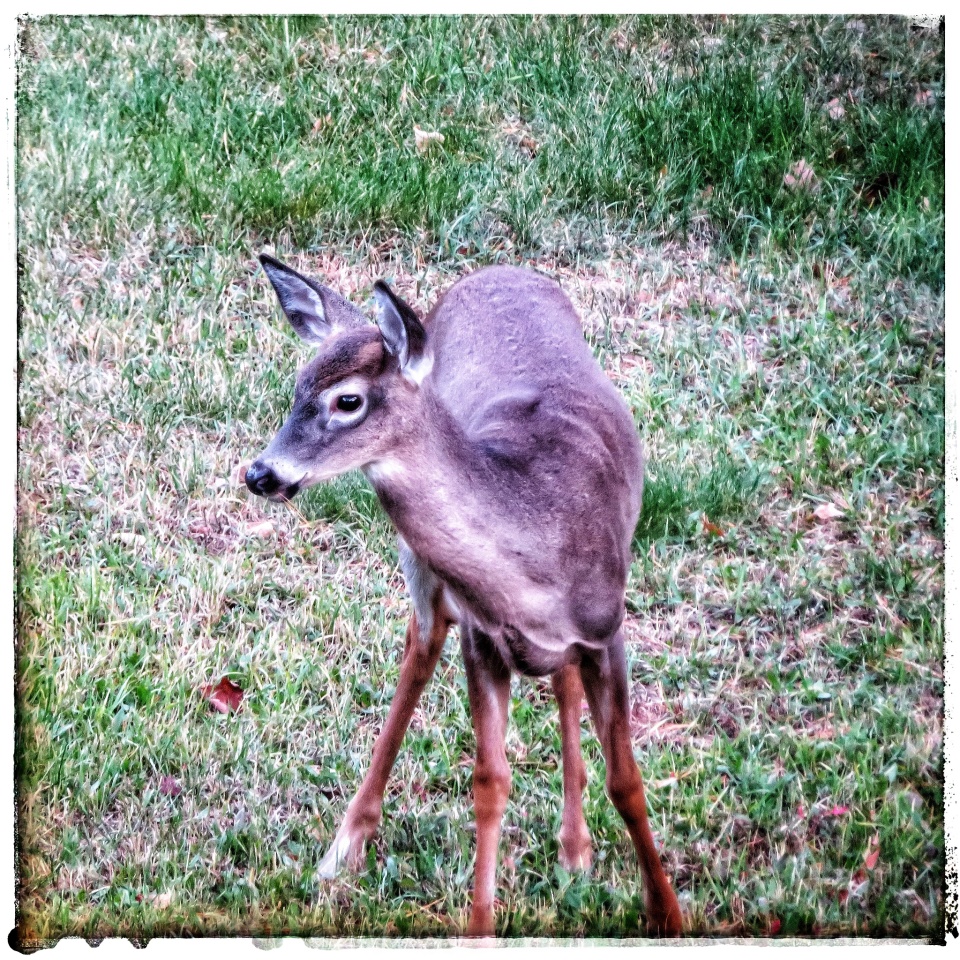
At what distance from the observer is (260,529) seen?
468cm

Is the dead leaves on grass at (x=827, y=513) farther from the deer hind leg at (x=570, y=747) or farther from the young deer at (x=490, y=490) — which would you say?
the deer hind leg at (x=570, y=747)

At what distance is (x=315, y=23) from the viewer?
4578mm

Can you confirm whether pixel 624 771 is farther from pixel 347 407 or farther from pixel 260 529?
pixel 260 529

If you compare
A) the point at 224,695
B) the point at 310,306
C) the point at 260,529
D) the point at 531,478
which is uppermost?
the point at 310,306

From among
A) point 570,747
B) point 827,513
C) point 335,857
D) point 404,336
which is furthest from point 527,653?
point 827,513

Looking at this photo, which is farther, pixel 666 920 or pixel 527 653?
pixel 666 920

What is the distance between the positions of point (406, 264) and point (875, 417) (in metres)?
1.71

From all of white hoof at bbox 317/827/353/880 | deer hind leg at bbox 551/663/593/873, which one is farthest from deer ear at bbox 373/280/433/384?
white hoof at bbox 317/827/353/880

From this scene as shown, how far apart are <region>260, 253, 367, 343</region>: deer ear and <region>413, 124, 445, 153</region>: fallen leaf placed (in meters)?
1.73

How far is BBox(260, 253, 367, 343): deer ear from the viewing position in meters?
3.28

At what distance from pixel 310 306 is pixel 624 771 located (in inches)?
53.8

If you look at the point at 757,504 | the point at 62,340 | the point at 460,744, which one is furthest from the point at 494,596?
the point at 62,340

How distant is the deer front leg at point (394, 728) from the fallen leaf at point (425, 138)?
5.73 ft

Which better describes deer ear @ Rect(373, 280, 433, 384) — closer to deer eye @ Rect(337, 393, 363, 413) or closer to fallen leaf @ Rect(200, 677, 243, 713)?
deer eye @ Rect(337, 393, 363, 413)
